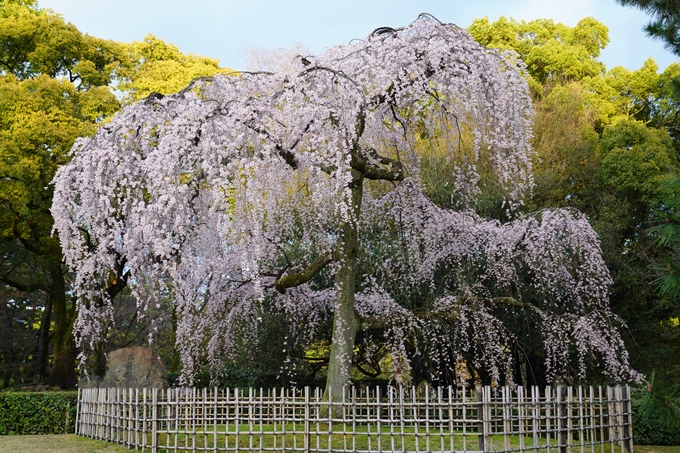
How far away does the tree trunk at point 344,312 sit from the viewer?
27.6ft

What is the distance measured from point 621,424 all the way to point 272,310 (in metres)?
6.02

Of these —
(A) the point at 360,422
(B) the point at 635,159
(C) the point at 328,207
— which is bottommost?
(A) the point at 360,422

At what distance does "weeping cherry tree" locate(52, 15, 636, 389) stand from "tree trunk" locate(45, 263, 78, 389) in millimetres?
5474

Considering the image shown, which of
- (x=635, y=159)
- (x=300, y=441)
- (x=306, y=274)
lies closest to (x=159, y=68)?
(x=306, y=274)

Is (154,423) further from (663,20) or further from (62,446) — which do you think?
(663,20)

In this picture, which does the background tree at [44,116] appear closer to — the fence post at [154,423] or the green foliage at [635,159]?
the fence post at [154,423]

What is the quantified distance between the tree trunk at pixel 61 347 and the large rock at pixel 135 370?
147 inches

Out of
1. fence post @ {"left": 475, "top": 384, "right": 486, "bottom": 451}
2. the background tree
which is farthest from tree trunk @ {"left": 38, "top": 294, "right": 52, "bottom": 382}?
fence post @ {"left": 475, "top": 384, "right": 486, "bottom": 451}

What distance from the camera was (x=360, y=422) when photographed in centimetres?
734

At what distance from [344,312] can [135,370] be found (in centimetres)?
433

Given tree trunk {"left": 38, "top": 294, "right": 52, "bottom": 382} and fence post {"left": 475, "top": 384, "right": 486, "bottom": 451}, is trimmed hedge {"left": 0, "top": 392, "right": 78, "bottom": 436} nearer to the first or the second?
tree trunk {"left": 38, "top": 294, "right": 52, "bottom": 382}

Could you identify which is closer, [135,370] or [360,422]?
[360,422]

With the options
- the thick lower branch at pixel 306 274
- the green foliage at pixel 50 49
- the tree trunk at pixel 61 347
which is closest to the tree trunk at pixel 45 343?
the tree trunk at pixel 61 347

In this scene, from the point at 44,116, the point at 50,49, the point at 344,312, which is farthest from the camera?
the point at 50,49
